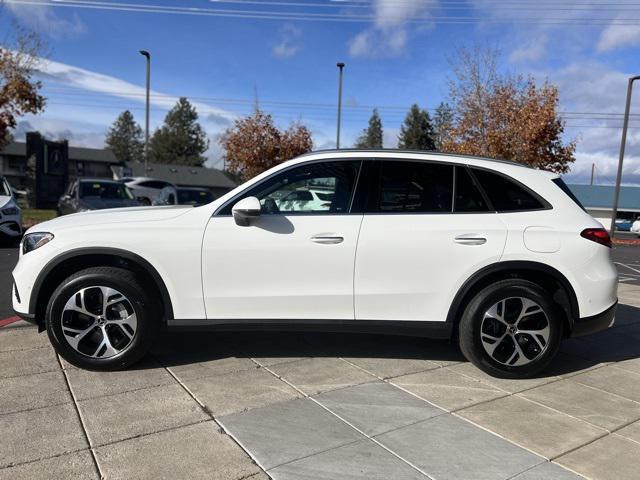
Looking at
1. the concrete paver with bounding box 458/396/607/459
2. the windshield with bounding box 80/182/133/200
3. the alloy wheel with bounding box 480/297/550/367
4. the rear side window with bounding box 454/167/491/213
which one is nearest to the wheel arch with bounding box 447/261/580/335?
the alloy wheel with bounding box 480/297/550/367

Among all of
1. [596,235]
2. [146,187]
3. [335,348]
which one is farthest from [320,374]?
[146,187]

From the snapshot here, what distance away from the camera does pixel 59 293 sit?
152 inches

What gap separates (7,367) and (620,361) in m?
5.24

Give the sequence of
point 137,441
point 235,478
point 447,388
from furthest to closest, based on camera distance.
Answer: point 447,388 < point 137,441 < point 235,478

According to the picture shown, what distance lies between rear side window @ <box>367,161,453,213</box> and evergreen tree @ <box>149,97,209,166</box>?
84178 mm

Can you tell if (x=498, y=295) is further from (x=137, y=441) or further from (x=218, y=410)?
(x=137, y=441)

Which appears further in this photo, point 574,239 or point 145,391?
point 574,239

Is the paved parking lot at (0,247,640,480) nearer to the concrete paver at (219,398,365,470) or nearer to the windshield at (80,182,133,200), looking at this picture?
the concrete paver at (219,398,365,470)

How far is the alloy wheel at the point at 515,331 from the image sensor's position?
4043 millimetres

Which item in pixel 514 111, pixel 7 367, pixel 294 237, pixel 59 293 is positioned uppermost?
pixel 514 111

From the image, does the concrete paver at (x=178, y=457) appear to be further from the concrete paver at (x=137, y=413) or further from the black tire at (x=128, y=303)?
the black tire at (x=128, y=303)

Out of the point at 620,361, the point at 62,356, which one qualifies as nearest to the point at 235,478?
the point at 62,356

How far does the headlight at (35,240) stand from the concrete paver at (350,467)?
8.27 feet

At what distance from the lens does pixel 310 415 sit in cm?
339
